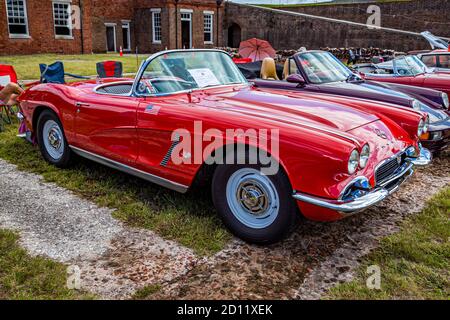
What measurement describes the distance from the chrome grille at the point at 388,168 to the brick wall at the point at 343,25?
62.8 ft

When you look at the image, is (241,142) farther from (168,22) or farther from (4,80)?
(168,22)

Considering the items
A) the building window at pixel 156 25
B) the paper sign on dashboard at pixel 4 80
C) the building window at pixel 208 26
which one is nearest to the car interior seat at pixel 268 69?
the paper sign on dashboard at pixel 4 80

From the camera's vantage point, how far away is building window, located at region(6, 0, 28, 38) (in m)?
20.2

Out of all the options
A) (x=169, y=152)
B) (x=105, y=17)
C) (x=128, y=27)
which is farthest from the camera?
(x=128, y=27)

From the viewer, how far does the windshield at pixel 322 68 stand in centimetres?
578

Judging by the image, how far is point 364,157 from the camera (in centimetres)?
280

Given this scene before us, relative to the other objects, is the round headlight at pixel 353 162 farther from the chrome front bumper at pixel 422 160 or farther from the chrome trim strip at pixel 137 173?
the chrome trim strip at pixel 137 173

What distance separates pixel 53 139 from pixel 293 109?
114 inches

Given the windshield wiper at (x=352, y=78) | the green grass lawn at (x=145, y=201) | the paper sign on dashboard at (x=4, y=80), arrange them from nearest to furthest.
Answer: the green grass lawn at (x=145, y=201) < the windshield wiper at (x=352, y=78) < the paper sign on dashboard at (x=4, y=80)

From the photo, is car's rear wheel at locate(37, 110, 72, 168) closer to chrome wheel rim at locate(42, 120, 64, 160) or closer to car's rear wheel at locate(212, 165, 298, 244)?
chrome wheel rim at locate(42, 120, 64, 160)

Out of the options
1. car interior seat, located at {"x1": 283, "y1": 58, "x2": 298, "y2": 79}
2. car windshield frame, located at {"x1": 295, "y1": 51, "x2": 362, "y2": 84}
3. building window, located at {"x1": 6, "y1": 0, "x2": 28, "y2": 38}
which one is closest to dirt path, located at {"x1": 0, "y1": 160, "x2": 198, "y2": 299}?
car windshield frame, located at {"x1": 295, "y1": 51, "x2": 362, "y2": 84}

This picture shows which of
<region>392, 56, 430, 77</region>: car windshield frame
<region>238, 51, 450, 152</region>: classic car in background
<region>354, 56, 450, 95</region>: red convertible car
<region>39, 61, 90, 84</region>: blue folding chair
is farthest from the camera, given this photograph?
<region>39, 61, 90, 84</region>: blue folding chair

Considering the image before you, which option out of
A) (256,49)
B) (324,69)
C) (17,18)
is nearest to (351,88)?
(324,69)

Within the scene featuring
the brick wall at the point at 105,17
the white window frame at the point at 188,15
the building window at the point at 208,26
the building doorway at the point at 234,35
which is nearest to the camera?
Answer: the brick wall at the point at 105,17
